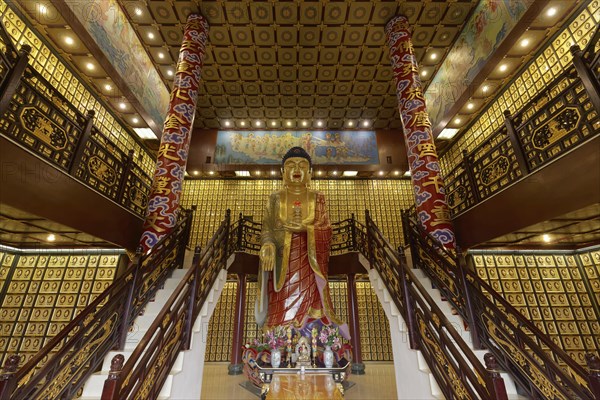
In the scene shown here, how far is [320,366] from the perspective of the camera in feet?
12.4

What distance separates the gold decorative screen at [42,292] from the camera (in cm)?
581

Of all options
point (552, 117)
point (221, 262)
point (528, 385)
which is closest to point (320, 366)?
point (528, 385)

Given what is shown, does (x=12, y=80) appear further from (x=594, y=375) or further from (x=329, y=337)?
(x=594, y=375)

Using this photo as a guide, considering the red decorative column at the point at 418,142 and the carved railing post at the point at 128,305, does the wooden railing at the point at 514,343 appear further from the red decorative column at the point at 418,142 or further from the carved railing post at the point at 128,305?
the carved railing post at the point at 128,305

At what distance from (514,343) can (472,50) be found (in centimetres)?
680

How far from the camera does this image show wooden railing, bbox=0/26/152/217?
3.02 meters

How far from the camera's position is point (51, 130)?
362 cm

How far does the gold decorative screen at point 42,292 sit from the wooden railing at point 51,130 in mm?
2527

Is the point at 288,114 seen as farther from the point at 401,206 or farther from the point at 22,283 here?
the point at 22,283

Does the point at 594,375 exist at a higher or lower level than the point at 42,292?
lower

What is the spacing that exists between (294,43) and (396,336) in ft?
24.0

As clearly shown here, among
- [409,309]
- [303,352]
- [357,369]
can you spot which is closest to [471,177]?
[409,309]

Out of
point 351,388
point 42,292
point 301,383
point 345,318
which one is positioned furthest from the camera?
point 345,318

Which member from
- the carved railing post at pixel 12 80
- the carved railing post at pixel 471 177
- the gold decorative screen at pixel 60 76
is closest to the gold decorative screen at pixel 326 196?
the gold decorative screen at pixel 60 76
